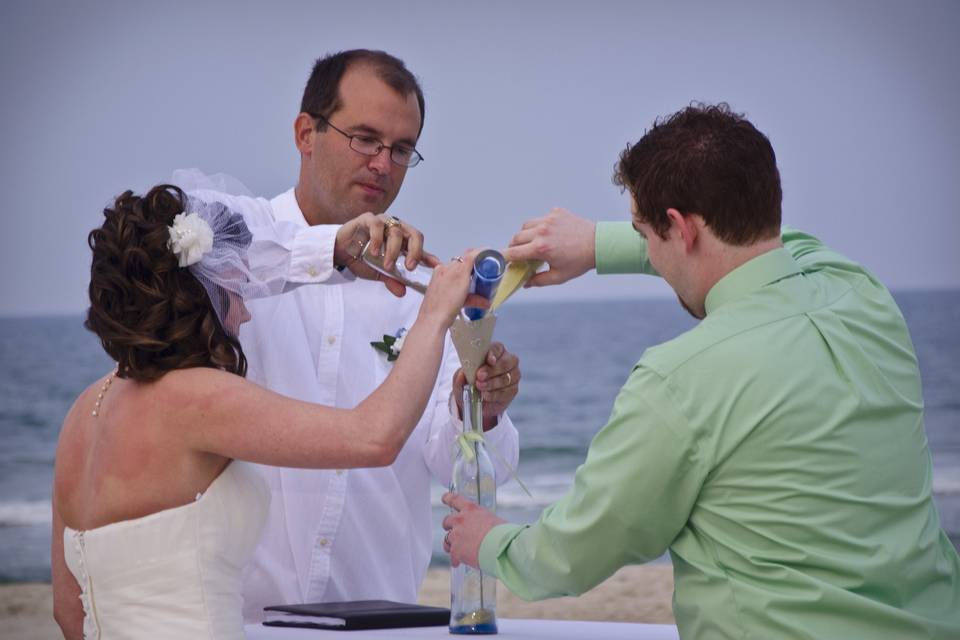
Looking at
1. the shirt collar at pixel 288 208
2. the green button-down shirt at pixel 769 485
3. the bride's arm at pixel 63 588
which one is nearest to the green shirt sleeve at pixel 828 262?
the green button-down shirt at pixel 769 485

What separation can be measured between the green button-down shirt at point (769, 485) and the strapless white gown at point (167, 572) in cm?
74

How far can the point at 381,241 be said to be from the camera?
2.79 meters

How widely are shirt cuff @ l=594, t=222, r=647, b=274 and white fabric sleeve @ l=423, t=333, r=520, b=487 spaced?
21.0 inches

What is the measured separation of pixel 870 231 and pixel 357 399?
13.2m

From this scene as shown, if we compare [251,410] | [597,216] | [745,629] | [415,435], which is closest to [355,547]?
[415,435]

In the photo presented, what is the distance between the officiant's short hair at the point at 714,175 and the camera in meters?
2.25

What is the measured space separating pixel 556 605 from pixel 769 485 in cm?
947

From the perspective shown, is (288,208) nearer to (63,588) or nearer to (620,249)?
(620,249)

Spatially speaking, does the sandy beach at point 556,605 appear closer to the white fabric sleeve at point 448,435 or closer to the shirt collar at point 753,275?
the white fabric sleeve at point 448,435

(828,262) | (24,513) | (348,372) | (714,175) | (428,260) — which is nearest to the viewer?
(714,175)

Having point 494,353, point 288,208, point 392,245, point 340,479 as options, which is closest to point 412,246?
point 392,245

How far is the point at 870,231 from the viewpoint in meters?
15.5

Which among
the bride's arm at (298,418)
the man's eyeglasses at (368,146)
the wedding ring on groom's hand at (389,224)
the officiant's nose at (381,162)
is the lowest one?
the bride's arm at (298,418)

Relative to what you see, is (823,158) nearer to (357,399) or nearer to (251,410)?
(357,399)
